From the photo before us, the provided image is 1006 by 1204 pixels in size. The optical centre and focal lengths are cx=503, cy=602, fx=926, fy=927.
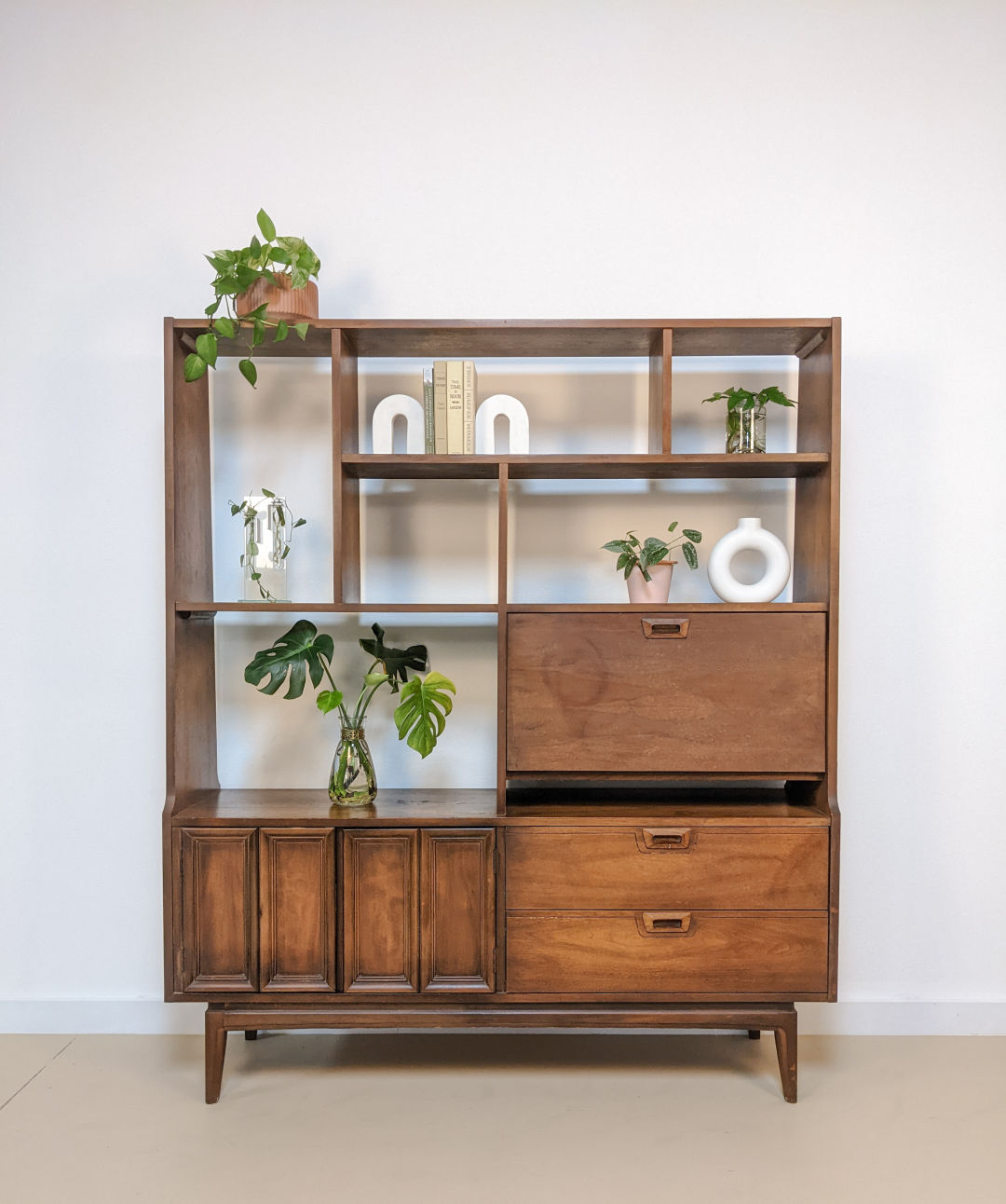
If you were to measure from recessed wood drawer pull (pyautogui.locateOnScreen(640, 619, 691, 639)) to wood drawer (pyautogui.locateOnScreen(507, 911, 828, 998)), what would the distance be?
0.70 meters

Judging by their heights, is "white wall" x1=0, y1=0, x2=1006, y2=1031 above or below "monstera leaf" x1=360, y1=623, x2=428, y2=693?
above

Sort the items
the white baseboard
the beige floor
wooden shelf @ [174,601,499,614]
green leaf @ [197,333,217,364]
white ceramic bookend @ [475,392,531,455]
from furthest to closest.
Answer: the white baseboard
white ceramic bookend @ [475,392,531,455]
wooden shelf @ [174,601,499,614]
green leaf @ [197,333,217,364]
the beige floor

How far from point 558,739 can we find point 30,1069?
1.73m

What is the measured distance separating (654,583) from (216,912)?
1413mm

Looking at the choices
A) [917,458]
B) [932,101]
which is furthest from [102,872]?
[932,101]

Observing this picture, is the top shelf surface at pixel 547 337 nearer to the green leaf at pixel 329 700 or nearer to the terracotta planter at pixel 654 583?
the terracotta planter at pixel 654 583

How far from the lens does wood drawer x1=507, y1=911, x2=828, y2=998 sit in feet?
7.71

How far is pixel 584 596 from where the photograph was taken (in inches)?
110

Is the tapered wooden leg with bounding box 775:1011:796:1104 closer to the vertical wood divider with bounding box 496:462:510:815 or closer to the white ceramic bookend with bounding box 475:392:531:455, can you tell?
the vertical wood divider with bounding box 496:462:510:815

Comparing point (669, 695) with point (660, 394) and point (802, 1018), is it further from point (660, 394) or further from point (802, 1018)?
point (802, 1018)

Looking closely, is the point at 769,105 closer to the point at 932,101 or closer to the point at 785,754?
the point at 932,101

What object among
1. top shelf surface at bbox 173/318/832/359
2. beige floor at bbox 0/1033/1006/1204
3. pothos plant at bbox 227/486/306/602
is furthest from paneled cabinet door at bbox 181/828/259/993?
top shelf surface at bbox 173/318/832/359

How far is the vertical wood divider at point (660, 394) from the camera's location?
235 centimetres

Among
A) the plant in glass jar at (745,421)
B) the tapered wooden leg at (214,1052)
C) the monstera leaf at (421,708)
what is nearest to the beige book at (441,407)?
the monstera leaf at (421,708)
